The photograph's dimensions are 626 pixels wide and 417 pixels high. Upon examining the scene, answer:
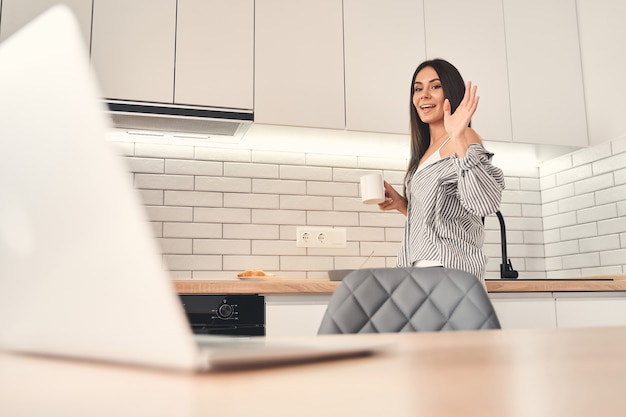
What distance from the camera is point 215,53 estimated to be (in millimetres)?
2789

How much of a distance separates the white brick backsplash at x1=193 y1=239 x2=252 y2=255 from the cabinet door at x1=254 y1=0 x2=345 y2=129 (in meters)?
0.62

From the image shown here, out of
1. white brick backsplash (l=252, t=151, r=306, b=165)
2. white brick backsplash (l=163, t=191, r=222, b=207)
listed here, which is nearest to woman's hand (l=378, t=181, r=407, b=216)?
white brick backsplash (l=252, t=151, r=306, b=165)

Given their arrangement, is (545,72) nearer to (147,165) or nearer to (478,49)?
(478,49)

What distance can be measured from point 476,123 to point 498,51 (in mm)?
433

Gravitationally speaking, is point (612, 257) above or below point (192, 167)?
below

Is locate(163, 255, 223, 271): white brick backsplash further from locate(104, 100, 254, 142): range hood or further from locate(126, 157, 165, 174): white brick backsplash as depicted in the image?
locate(104, 100, 254, 142): range hood

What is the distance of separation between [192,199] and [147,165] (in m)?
0.26

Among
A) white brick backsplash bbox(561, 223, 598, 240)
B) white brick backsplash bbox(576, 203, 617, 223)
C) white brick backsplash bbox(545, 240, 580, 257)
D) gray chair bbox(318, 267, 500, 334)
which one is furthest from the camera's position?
white brick backsplash bbox(545, 240, 580, 257)

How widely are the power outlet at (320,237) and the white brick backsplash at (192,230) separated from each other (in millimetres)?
→ 395

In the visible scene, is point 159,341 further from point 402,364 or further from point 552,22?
point 552,22

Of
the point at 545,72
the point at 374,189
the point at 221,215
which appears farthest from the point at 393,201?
the point at 545,72

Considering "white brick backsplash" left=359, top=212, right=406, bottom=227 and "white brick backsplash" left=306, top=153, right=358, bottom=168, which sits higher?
"white brick backsplash" left=306, top=153, right=358, bottom=168

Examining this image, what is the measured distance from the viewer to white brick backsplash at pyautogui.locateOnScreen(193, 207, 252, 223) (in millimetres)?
3000

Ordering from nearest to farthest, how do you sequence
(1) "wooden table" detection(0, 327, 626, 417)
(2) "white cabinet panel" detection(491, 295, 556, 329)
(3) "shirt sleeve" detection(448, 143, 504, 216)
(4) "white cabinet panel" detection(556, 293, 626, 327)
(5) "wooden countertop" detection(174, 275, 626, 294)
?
(1) "wooden table" detection(0, 327, 626, 417) → (3) "shirt sleeve" detection(448, 143, 504, 216) → (5) "wooden countertop" detection(174, 275, 626, 294) → (2) "white cabinet panel" detection(491, 295, 556, 329) → (4) "white cabinet panel" detection(556, 293, 626, 327)
